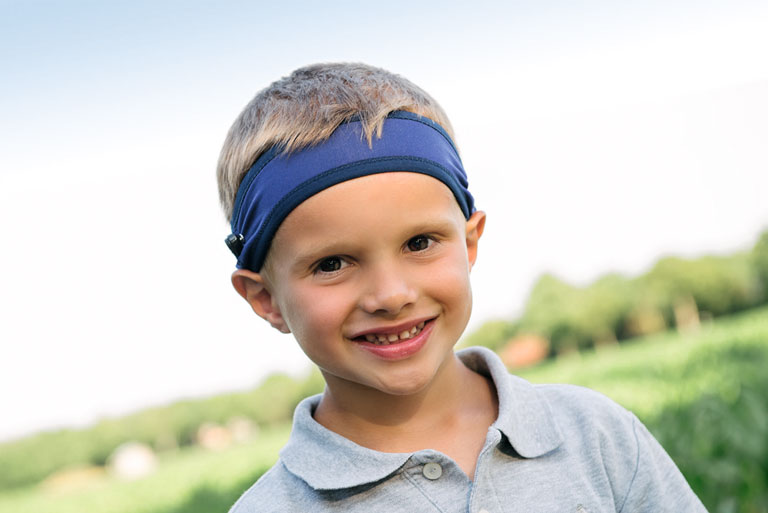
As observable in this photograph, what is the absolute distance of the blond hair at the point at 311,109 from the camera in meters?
1.83

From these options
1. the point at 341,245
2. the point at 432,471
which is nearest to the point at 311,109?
the point at 341,245

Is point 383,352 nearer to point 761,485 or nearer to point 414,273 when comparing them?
point 414,273

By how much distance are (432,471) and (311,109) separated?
923 mm

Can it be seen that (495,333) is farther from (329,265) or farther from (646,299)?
(329,265)

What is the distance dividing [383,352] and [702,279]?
11863mm

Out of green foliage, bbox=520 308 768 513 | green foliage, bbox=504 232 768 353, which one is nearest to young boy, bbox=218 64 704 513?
green foliage, bbox=520 308 768 513

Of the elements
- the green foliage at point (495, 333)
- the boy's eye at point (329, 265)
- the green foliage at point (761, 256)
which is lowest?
the green foliage at point (495, 333)

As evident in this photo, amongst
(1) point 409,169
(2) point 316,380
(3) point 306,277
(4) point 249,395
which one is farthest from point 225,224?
(4) point 249,395

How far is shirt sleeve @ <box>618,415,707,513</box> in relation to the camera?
192 cm

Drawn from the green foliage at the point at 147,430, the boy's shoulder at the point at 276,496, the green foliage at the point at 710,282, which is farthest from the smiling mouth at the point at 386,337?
the green foliage at the point at 710,282

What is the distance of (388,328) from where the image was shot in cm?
174

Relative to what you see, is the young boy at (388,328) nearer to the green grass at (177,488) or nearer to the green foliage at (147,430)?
the green grass at (177,488)

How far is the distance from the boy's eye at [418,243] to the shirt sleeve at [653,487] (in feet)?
2.54

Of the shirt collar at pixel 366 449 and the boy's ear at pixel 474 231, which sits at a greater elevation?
the boy's ear at pixel 474 231
